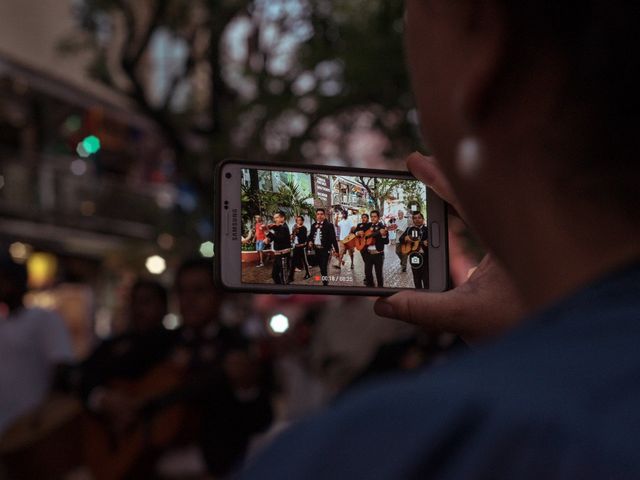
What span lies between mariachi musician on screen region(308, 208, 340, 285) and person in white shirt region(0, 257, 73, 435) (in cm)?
480

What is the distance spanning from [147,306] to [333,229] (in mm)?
4828

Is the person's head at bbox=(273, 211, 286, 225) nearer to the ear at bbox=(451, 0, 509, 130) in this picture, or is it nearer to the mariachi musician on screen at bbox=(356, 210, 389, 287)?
the mariachi musician on screen at bbox=(356, 210, 389, 287)

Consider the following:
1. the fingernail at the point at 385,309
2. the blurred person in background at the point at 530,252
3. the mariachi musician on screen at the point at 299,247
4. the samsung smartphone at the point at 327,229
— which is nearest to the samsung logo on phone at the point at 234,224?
the samsung smartphone at the point at 327,229

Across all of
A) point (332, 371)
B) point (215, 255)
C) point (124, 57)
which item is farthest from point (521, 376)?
point (124, 57)

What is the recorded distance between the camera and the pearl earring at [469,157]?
2.63ft

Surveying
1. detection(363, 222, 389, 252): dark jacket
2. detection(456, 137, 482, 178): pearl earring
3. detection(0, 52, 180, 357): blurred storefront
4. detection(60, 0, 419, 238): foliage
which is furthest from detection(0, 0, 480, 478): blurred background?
detection(0, 52, 180, 357): blurred storefront

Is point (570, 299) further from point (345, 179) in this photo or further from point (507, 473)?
point (345, 179)

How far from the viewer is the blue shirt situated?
611 millimetres

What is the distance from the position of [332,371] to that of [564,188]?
8.54m

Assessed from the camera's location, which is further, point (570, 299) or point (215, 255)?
point (215, 255)

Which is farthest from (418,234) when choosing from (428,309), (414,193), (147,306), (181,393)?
(147,306)

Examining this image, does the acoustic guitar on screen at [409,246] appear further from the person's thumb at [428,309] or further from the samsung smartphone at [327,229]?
the person's thumb at [428,309]

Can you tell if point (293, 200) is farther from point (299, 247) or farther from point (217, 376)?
point (217, 376)

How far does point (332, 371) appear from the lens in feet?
30.2
